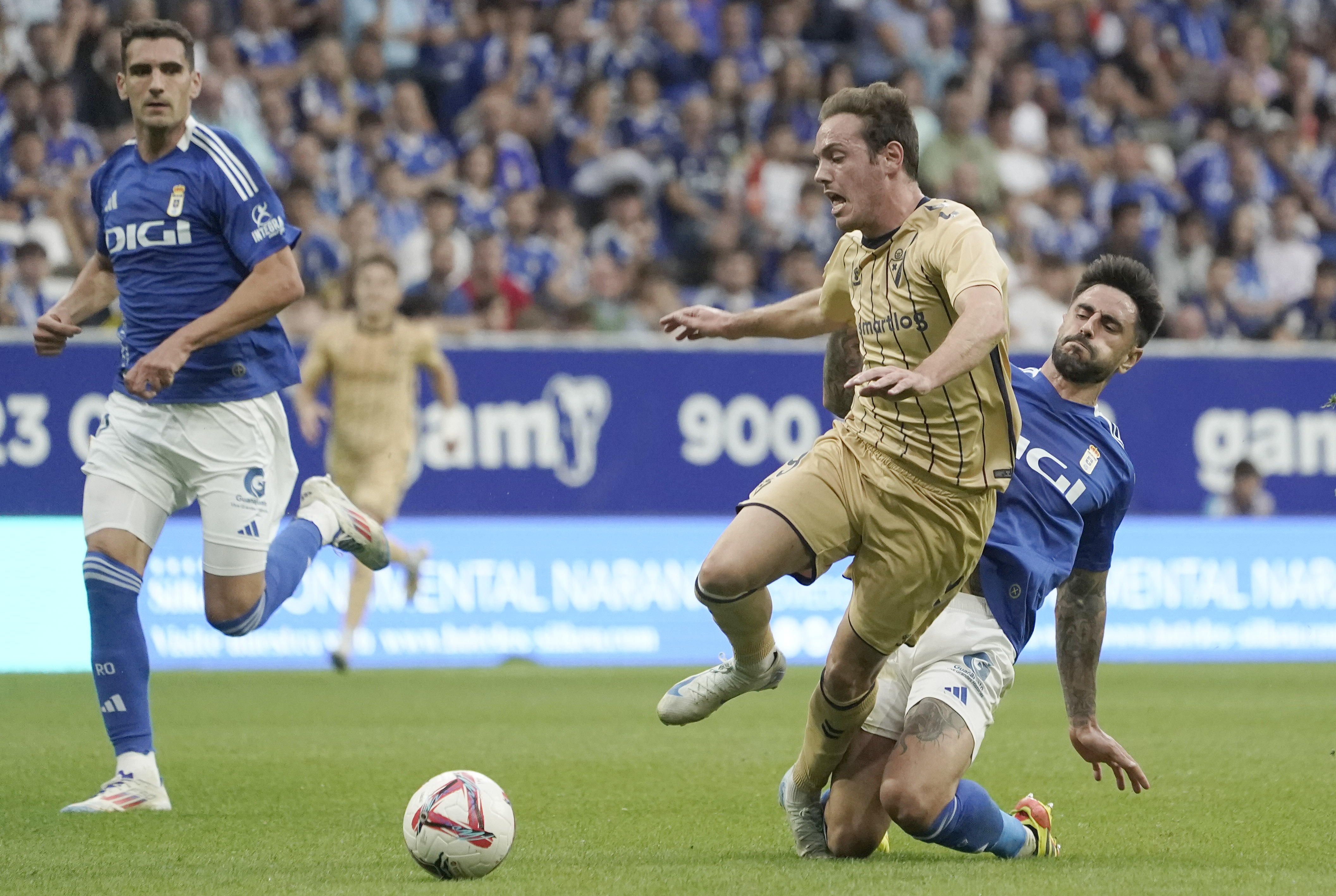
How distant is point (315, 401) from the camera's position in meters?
12.4

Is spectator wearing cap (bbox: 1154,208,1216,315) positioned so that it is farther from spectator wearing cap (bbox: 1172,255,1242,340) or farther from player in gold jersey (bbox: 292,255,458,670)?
player in gold jersey (bbox: 292,255,458,670)

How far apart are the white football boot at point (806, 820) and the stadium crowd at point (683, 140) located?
8.48 metres

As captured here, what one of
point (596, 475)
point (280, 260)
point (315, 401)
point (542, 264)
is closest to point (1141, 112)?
point (542, 264)

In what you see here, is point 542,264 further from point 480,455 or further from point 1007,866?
point 1007,866

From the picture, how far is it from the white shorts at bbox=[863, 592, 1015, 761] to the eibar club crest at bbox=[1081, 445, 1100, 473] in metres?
0.52

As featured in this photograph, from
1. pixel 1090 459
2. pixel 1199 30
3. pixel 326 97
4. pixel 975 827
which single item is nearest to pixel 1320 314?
pixel 1199 30

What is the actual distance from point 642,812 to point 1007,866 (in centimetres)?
156

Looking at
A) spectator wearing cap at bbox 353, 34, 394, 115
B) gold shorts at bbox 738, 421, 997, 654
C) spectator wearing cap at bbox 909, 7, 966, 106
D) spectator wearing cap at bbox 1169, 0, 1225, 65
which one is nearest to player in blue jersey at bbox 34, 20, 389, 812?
gold shorts at bbox 738, 421, 997, 654

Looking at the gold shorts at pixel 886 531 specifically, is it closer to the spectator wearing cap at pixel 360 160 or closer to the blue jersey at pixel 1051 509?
the blue jersey at pixel 1051 509

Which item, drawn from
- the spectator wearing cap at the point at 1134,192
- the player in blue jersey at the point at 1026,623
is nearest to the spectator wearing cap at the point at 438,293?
the spectator wearing cap at the point at 1134,192

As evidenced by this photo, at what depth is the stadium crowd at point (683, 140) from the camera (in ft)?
47.1

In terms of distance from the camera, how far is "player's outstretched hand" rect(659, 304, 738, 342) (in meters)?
5.67

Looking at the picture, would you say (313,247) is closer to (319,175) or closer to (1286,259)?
(319,175)

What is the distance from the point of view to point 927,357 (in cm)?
511
